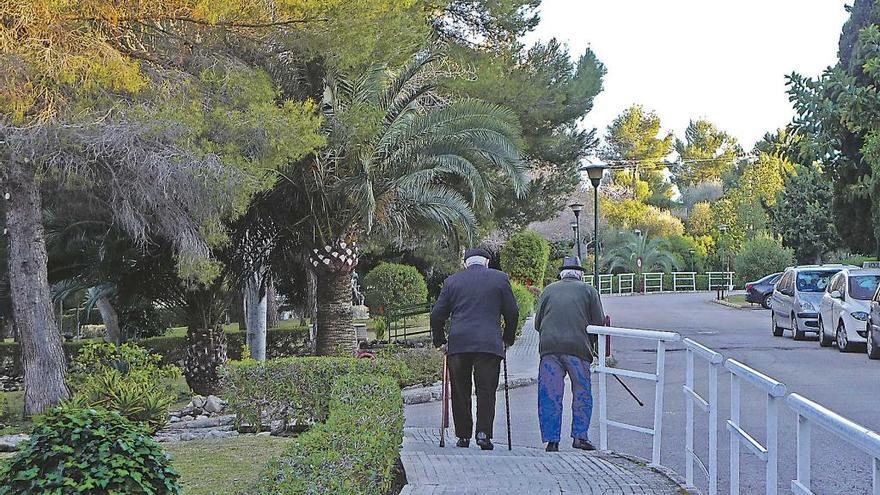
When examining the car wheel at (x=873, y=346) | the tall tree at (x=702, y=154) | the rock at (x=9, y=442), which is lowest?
the rock at (x=9, y=442)

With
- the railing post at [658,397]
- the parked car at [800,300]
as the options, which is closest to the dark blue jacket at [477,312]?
the railing post at [658,397]

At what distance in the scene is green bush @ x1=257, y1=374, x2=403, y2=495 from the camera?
5.33 meters

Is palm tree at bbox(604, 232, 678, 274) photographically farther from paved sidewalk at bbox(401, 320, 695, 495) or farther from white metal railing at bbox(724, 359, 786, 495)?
white metal railing at bbox(724, 359, 786, 495)

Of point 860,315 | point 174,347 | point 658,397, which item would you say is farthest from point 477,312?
point 174,347

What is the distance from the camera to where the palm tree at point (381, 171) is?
67.3ft

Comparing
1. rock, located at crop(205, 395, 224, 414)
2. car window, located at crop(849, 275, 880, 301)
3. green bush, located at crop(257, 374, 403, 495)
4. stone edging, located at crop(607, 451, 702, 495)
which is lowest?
rock, located at crop(205, 395, 224, 414)

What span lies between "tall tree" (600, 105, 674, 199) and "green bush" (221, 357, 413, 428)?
8049 centimetres

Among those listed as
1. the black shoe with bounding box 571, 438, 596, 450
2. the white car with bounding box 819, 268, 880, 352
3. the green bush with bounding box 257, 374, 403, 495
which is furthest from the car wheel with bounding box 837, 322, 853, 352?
the green bush with bounding box 257, 374, 403, 495

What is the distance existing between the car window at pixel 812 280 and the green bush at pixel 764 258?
2948 centimetres

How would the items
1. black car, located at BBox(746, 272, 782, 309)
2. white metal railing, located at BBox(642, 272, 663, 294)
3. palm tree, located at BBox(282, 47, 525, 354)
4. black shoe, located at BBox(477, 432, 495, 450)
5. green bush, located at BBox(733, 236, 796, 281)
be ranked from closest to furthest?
black shoe, located at BBox(477, 432, 495, 450), palm tree, located at BBox(282, 47, 525, 354), black car, located at BBox(746, 272, 782, 309), green bush, located at BBox(733, 236, 796, 281), white metal railing, located at BBox(642, 272, 663, 294)

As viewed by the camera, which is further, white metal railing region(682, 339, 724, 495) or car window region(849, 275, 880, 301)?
car window region(849, 275, 880, 301)

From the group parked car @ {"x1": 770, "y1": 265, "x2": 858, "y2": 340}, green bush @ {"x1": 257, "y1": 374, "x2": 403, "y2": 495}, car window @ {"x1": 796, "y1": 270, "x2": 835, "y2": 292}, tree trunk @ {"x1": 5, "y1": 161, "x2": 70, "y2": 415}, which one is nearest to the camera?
green bush @ {"x1": 257, "y1": 374, "x2": 403, "y2": 495}

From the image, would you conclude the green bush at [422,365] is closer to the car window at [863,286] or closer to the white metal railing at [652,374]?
the white metal railing at [652,374]

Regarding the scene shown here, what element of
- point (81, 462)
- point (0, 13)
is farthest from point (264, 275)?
point (81, 462)
